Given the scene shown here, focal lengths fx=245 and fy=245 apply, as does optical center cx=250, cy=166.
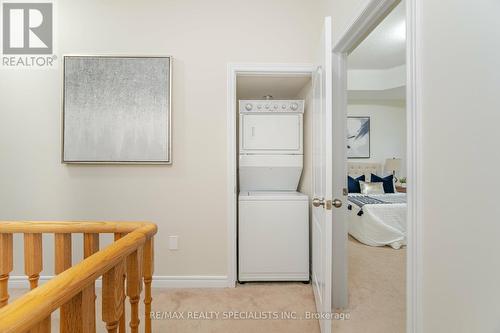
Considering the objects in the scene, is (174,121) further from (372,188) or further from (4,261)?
(372,188)

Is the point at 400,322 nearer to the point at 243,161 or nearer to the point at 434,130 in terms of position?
the point at 434,130

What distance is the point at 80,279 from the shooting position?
58cm

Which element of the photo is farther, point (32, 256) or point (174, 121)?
point (174, 121)

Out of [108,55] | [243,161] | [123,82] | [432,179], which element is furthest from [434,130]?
[108,55]

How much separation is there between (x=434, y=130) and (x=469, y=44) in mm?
273

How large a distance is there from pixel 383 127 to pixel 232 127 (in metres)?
4.37

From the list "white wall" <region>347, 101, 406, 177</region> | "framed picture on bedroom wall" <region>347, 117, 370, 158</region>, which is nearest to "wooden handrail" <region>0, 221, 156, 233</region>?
"framed picture on bedroom wall" <region>347, 117, 370, 158</region>

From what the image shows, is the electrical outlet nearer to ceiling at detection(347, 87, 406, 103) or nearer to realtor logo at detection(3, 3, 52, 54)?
realtor logo at detection(3, 3, 52, 54)

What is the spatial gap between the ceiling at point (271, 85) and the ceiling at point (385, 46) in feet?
3.79

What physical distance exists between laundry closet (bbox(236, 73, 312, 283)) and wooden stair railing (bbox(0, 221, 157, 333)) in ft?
4.11

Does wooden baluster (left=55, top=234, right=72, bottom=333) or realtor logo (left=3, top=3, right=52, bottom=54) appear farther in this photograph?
realtor logo (left=3, top=3, right=52, bottom=54)

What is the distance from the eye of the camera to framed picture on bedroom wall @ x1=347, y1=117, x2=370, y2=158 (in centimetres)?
519

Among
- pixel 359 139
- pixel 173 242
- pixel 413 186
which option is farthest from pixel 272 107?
pixel 359 139

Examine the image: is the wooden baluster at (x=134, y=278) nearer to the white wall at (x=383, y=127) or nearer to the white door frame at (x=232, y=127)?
the white door frame at (x=232, y=127)
